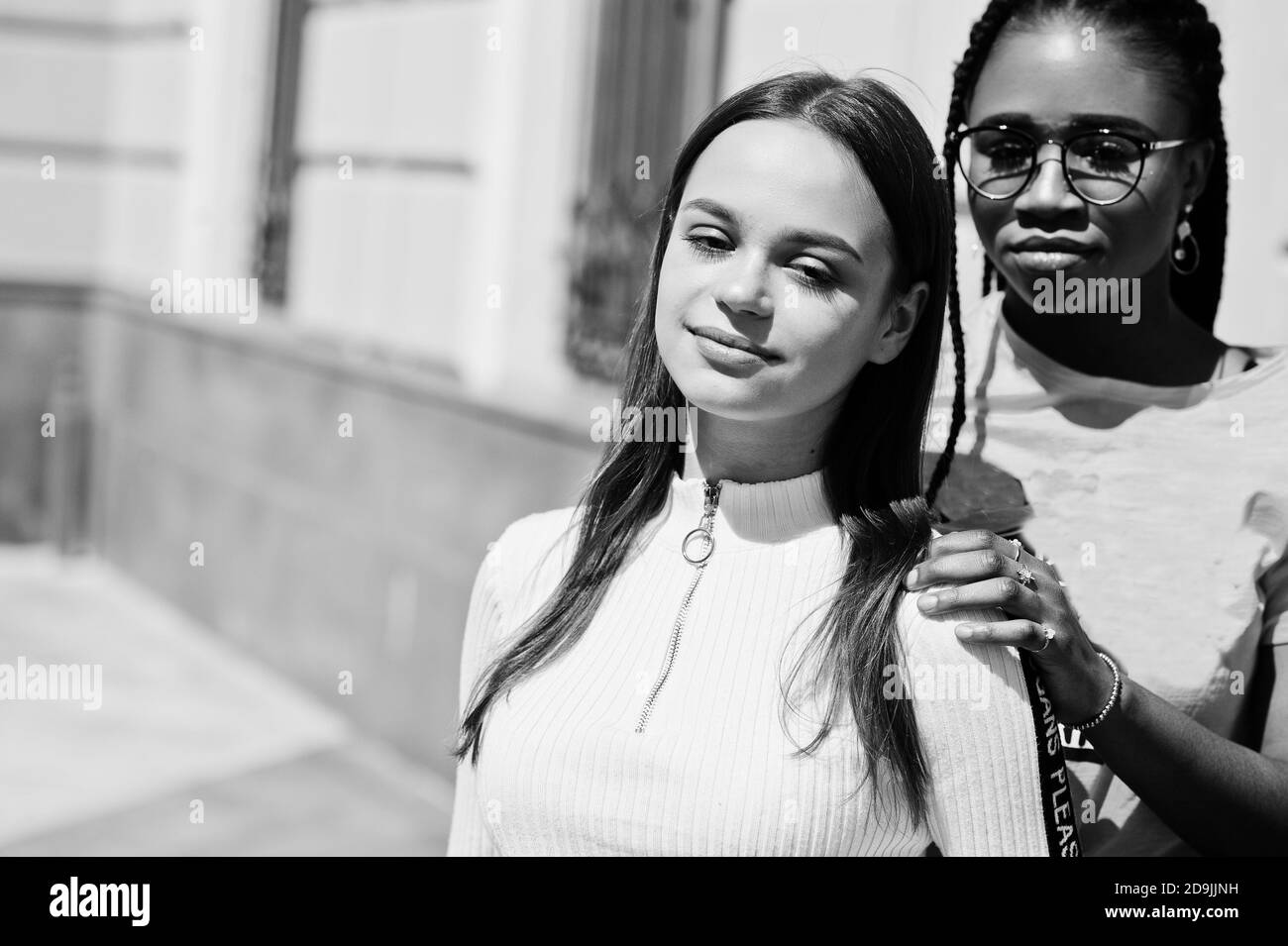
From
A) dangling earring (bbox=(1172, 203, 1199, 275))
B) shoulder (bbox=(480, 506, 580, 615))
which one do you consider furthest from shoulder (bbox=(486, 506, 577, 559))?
dangling earring (bbox=(1172, 203, 1199, 275))

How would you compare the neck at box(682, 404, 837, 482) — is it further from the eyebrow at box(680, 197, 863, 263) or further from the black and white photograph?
the eyebrow at box(680, 197, 863, 263)

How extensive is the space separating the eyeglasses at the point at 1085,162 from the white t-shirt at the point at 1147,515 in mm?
206

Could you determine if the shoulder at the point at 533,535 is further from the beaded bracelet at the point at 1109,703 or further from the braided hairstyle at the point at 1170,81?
the beaded bracelet at the point at 1109,703

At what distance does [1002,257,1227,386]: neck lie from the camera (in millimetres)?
1994

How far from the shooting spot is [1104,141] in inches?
76.0

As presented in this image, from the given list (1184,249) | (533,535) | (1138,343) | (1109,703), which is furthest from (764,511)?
(1184,249)

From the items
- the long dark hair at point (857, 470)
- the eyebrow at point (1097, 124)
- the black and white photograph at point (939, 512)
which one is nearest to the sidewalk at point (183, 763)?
the black and white photograph at point (939, 512)

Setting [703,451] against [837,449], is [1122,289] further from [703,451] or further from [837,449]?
[703,451]

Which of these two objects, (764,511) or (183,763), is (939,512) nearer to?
(764,511)

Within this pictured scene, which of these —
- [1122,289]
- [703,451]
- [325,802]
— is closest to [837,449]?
[703,451]

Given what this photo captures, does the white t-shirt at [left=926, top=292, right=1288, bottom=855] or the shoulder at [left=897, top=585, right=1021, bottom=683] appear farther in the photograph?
the white t-shirt at [left=926, top=292, right=1288, bottom=855]

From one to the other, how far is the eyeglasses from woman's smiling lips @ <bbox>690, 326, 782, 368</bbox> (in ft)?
1.45

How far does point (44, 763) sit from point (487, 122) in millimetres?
2625
